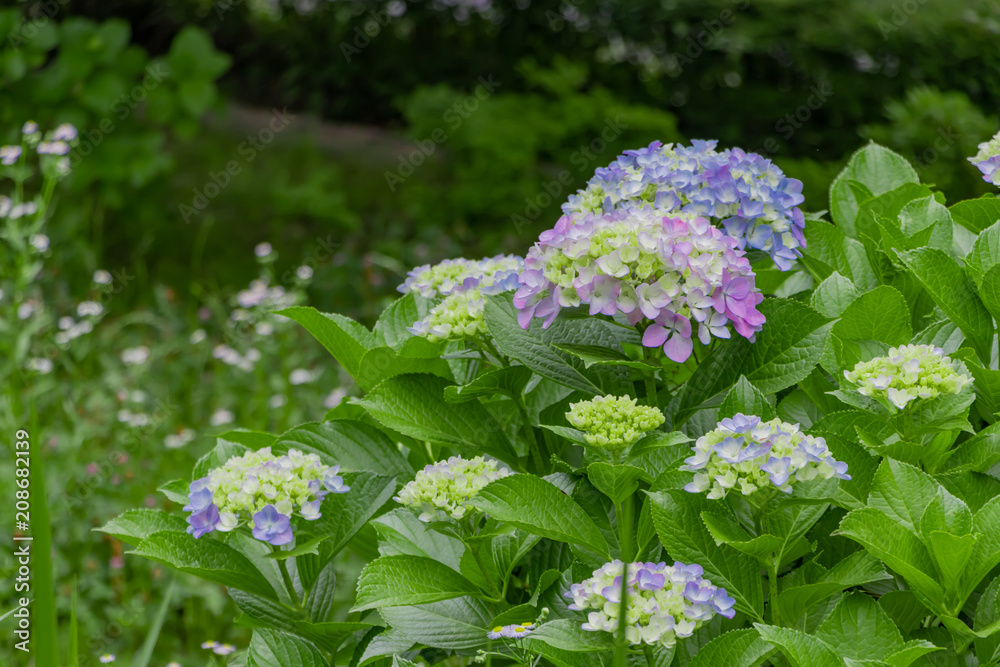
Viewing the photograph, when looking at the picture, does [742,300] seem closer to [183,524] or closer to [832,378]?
[832,378]

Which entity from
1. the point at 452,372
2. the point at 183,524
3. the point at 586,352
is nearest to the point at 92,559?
the point at 183,524

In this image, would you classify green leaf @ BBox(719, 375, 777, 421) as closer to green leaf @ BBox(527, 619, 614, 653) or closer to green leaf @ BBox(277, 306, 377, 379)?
green leaf @ BBox(527, 619, 614, 653)

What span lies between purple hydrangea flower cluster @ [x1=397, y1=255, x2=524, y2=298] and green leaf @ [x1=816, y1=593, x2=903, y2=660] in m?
0.52

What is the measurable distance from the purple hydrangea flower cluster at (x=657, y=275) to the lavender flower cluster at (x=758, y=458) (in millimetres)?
114

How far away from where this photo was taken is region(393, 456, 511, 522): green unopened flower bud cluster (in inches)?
38.8

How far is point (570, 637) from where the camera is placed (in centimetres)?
88

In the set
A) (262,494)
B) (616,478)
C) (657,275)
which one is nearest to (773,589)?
(616,478)

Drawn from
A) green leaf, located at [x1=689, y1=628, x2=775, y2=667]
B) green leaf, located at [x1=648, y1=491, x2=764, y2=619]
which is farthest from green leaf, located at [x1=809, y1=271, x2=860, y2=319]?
green leaf, located at [x1=689, y1=628, x2=775, y2=667]

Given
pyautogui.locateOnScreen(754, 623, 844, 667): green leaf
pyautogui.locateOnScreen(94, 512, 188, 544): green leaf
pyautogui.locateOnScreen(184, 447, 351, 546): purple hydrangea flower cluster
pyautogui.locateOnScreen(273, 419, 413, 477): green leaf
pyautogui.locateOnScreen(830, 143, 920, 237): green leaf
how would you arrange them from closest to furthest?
pyautogui.locateOnScreen(754, 623, 844, 667): green leaf → pyautogui.locateOnScreen(184, 447, 351, 546): purple hydrangea flower cluster → pyautogui.locateOnScreen(94, 512, 188, 544): green leaf → pyautogui.locateOnScreen(273, 419, 413, 477): green leaf → pyautogui.locateOnScreen(830, 143, 920, 237): green leaf

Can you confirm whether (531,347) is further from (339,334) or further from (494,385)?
(339,334)

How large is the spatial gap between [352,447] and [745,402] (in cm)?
53

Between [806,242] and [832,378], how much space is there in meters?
0.22

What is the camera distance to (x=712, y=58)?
17.2 ft

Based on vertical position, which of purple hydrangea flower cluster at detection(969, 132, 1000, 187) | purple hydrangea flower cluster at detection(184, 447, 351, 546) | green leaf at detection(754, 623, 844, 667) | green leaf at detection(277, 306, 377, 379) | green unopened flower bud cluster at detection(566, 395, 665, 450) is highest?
purple hydrangea flower cluster at detection(969, 132, 1000, 187)
